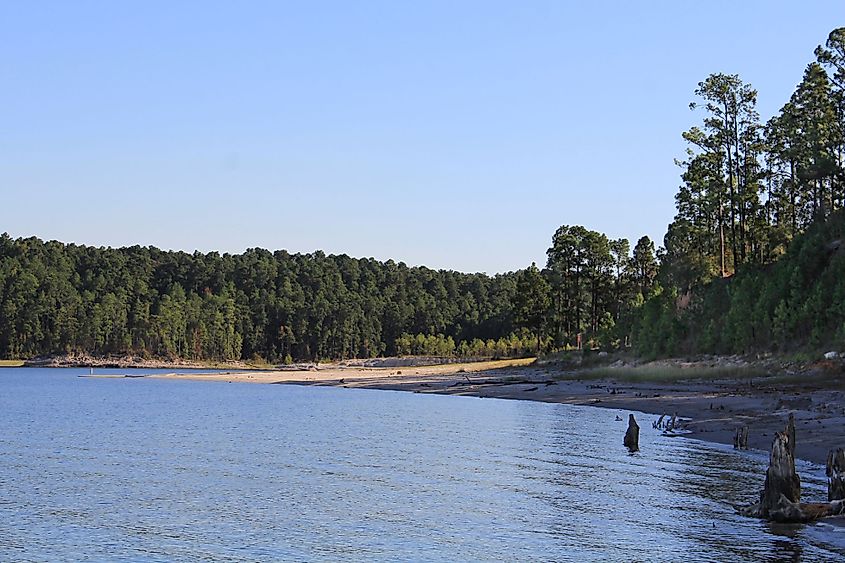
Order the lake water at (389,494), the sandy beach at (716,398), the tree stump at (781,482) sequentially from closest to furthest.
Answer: the tree stump at (781,482)
the lake water at (389,494)
the sandy beach at (716,398)

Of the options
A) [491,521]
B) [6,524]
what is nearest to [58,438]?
[6,524]

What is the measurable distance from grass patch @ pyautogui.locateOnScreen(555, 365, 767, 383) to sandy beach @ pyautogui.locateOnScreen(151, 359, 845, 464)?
66 centimetres

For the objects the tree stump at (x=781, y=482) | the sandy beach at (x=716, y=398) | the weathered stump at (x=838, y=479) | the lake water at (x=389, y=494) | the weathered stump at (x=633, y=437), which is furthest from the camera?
the weathered stump at (x=633, y=437)

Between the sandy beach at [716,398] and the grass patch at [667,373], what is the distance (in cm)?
66

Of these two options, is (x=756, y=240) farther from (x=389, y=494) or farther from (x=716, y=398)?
(x=389, y=494)

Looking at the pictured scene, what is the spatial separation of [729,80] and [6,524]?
71.4 meters

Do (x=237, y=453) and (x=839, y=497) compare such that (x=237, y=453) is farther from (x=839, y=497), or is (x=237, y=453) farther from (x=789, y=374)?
(x=789, y=374)

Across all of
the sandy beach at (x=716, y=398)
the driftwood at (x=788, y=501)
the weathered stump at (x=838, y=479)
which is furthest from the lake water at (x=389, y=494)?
the sandy beach at (x=716, y=398)

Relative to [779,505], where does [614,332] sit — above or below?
above

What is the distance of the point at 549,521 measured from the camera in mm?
23562

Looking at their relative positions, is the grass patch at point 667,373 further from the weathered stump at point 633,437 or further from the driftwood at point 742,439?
the driftwood at point 742,439

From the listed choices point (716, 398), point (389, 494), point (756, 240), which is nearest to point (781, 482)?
point (389, 494)

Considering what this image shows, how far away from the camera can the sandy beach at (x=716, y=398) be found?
34906 mm

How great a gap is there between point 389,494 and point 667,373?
4153cm
